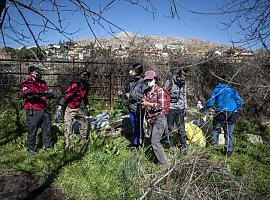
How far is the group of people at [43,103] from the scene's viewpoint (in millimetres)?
5879

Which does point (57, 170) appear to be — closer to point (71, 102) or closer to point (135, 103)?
point (71, 102)

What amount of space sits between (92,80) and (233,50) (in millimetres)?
9506

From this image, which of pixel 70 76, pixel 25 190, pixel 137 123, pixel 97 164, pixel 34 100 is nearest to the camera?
pixel 25 190

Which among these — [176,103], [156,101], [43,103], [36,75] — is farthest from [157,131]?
[36,75]

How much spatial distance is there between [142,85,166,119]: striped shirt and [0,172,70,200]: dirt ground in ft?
6.59

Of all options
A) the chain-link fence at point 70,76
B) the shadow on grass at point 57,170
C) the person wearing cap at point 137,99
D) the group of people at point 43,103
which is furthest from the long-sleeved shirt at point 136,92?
the chain-link fence at point 70,76

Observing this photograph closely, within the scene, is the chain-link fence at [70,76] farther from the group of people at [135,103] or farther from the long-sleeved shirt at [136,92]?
the long-sleeved shirt at [136,92]

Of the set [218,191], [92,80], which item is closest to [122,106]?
[92,80]

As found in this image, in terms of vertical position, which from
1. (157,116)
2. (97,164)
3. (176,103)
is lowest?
(97,164)

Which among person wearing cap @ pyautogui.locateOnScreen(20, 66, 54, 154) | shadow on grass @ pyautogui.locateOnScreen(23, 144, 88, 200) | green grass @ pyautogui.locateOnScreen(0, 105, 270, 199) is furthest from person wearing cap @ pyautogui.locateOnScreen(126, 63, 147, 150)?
person wearing cap @ pyautogui.locateOnScreen(20, 66, 54, 154)

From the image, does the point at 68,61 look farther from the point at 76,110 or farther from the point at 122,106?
the point at 76,110

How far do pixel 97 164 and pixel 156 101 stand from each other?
1.53 m

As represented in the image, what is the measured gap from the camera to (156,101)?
210 inches

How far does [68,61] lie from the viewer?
34.3 feet
